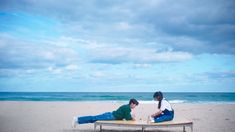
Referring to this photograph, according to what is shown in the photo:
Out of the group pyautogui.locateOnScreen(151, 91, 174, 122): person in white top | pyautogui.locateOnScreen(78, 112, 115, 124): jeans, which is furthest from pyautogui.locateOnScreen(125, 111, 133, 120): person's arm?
pyautogui.locateOnScreen(151, 91, 174, 122): person in white top

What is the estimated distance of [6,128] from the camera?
29.5ft

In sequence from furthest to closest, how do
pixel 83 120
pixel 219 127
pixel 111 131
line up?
pixel 219 127
pixel 111 131
pixel 83 120

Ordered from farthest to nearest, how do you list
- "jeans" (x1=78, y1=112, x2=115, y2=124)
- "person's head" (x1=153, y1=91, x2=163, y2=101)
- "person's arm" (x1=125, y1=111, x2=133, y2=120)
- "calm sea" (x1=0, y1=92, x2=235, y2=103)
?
"calm sea" (x1=0, y1=92, x2=235, y2=103) → "person's arm" (x1=125, y1=111, x2=133, y2=120) → "jeans" (x1=78, y1=112, x2=115, y2=124) → "person's head" (x1=153, y1=91, x2=163, y2=101)

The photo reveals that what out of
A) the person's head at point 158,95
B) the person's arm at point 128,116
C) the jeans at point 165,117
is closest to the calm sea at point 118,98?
the jeans at point 165,117

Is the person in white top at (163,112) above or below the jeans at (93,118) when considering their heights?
above

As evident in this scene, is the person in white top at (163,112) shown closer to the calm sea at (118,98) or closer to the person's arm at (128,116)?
the person's arm at (128,116)

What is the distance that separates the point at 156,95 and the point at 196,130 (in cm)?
217

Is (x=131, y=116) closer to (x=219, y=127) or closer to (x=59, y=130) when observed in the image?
(x=59, y=130)

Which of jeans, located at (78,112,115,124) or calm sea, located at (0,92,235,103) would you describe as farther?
calm sea, located at (0,92,235,103)

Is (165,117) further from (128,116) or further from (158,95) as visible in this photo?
(128,116)

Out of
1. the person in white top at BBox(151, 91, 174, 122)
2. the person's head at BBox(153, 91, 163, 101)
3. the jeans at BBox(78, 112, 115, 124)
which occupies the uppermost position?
the person's head at BBox(153, 91, 163, 101)

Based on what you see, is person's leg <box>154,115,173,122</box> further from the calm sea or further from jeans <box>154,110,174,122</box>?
the calm sea

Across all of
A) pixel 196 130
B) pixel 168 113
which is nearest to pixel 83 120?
pixel 168 113

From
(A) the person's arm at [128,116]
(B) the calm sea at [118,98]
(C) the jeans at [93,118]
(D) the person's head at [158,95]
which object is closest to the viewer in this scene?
(D) the person's head at [158,95]
